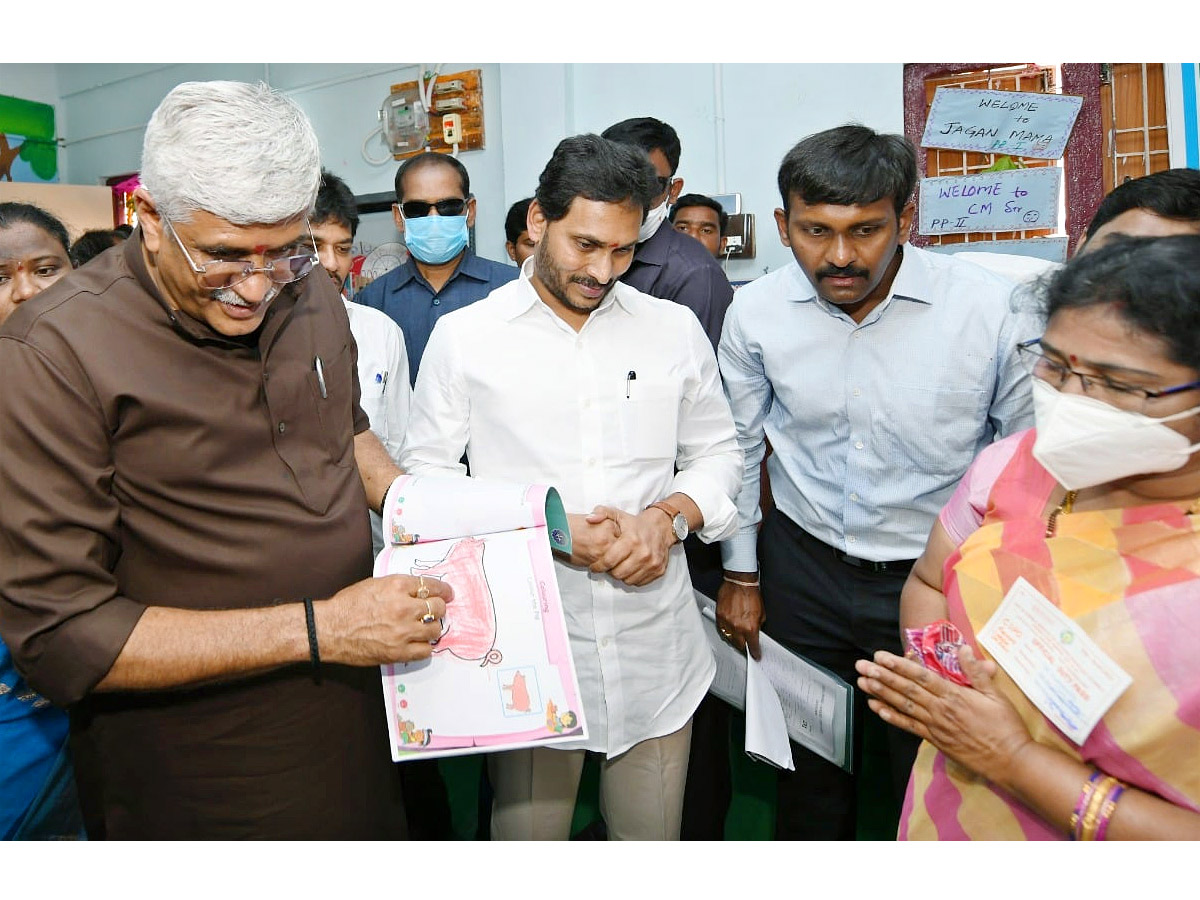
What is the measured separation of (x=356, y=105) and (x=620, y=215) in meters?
3.79

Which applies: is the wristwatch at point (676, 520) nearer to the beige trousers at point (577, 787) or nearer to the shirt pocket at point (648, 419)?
the shirt pocket at point (648, 419)

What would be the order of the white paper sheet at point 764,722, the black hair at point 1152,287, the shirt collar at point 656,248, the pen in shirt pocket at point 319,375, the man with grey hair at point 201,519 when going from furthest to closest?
the shirt collar at point 656,248
the white paper sheet at point 764,722
the pen in shirt pocket at point 319,375
the man with grey hair at point 201,519
the black hair at point 1152,287

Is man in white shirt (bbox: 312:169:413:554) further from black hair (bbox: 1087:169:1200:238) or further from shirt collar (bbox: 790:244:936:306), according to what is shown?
black hair (bbox: 1087:169:1200:238)

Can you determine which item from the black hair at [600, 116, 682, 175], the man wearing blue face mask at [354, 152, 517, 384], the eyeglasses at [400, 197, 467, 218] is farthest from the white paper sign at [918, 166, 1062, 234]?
the eyeglasses at [400, 197, 467, 218]

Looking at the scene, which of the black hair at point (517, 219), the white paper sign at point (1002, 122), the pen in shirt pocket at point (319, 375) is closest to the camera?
the pen in shirt pocket at point (319, 375)

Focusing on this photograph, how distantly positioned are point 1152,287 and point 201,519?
50.3 inches

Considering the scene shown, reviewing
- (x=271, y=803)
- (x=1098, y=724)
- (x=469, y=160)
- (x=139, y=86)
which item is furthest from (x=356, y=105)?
(x=1098, y=724)

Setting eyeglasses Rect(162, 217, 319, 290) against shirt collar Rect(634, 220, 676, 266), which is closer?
eyeglasses Rect(162, 217, 319, 290)

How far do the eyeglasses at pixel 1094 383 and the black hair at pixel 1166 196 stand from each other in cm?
87

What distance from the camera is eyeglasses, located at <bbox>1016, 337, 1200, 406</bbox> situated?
101 cm

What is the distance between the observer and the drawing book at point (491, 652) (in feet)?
4.17

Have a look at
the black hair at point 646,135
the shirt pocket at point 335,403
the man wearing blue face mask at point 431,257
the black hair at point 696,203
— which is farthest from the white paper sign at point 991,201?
the shirt pocket at point 335,403

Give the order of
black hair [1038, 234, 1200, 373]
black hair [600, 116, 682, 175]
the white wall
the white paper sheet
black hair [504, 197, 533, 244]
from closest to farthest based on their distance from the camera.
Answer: black hair [1038, 234, 1200, 373] → the white paper sheet → black hair [600, 116, 682, 175] → black hair [504, 197, 533, 244] → the white wall

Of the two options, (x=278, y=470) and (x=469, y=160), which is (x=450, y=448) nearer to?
(x=278, y=470)
